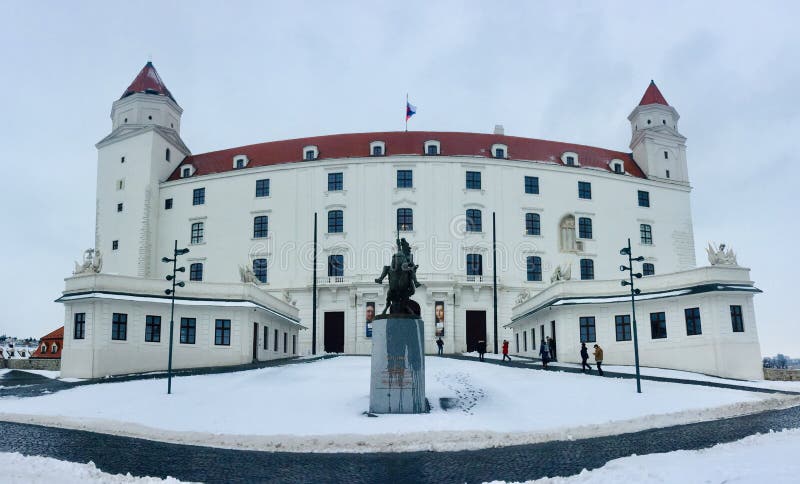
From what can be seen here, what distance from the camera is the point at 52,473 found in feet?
43.2

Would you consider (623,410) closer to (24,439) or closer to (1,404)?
(24,439)

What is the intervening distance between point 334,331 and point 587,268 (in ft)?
76.5

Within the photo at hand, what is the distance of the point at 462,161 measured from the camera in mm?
61219

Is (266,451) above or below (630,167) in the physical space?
below

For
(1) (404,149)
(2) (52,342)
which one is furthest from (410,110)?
(2) (52,342)

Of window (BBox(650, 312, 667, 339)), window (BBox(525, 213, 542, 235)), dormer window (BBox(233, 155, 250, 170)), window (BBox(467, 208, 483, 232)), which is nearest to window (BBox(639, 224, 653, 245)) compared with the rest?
window (BBox(525, 213, 542, 235))

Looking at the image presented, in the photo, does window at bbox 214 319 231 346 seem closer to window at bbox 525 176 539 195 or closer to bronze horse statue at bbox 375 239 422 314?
bronze horse statue at bbox 375 239 422 314

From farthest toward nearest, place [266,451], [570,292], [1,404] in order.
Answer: [570,292] < [1,404] < [266,451]

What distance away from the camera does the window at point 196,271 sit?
62.7 meters

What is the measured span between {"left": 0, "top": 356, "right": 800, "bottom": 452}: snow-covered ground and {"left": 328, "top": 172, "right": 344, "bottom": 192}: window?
101 ft

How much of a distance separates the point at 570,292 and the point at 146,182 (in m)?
43.2

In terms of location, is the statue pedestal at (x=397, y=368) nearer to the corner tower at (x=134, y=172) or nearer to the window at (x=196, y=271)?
the window at (x=196, y=271)

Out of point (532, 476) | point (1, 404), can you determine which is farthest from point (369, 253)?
point (532, 476)

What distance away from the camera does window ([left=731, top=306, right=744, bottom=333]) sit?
117ft
